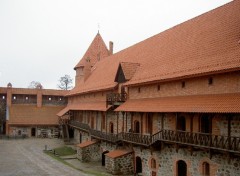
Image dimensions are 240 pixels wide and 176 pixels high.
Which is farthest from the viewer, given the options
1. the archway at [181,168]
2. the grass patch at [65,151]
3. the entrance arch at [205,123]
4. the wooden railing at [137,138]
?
the grass patch at [65,151]

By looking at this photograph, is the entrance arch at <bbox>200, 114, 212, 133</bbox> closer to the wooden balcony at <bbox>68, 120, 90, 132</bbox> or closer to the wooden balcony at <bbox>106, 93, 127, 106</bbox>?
the wooden balcony at <bbox>106, 93, 127, 106</bbox>

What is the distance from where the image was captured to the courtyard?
A: 26328 millimetres

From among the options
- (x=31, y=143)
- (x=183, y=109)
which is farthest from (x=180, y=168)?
(x=31, y=143)

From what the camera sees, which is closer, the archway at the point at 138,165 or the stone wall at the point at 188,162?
the stone wall at the point at 188,162

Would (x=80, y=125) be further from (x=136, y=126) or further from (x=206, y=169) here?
(x=206, y=169)

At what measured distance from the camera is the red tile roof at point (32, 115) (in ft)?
161

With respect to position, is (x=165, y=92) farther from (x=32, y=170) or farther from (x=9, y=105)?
(x=9, y=105)

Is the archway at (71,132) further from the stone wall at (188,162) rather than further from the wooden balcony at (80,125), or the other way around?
the stone wall at (188,162)

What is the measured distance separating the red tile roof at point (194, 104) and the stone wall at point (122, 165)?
4.05 meters

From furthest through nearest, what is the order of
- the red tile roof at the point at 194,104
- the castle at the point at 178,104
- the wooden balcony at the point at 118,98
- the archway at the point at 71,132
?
the archway at the point at 71,132
the wooden balcony at the point at 118,98
the castle at the point at 178,104
the red tile roof at the point at 194,104

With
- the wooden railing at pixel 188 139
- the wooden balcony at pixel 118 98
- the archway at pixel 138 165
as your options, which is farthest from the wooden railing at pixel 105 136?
the wooden balcony at pixel 118 98

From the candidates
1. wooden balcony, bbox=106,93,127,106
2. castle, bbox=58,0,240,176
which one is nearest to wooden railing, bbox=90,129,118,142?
castle, bbox=58,0,240,176

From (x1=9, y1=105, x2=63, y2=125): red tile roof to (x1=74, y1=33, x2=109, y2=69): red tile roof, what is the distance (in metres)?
9.88

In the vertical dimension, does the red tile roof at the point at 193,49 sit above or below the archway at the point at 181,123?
above
